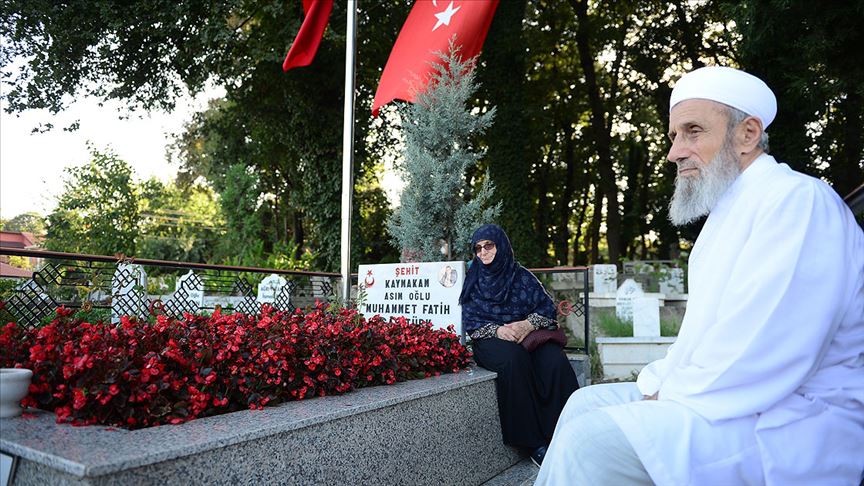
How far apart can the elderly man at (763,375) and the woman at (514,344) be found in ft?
7.47

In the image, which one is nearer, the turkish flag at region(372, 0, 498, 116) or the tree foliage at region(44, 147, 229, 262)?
the turkish flag at region(372, 0, 498, 116)

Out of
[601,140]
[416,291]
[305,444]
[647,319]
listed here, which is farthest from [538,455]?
[601,140]

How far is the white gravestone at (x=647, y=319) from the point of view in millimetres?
7895

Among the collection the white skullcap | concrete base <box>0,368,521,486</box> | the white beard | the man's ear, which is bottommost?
concrete base <box>0,368,521,486</box>

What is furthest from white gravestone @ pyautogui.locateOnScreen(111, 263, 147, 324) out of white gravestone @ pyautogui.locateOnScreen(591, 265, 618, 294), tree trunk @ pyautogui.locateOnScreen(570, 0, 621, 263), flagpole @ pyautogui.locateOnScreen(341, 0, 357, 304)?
tree trunk @ pyautogui.locateOnScreen(570, 0, 621, 263)

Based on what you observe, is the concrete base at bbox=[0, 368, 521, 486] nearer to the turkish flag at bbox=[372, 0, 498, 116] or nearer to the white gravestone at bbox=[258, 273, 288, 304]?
the turkish flag at bbox=[372, 0, 498, 116]

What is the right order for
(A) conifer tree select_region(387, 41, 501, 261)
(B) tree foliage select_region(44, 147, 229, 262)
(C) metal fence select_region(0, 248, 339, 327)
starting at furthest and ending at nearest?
1. (B) tree foliage select_region(44, 147, 229, 262)
2. (A) conifer tree select_region(387, 41, 501, 261)
3. (C) metal fence select_region(0, 248, 339, 327)

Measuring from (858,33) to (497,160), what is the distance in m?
7.41

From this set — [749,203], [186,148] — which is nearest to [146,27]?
[186,148]

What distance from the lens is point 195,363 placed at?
2789 millimetres

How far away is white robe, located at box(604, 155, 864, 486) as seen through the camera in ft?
5.43

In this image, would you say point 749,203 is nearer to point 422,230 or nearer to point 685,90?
point 685,90

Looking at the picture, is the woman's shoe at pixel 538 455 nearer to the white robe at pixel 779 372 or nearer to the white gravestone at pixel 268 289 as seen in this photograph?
the white robe at pixel 779 372

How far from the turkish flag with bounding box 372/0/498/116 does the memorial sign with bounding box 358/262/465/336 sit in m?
2.83
